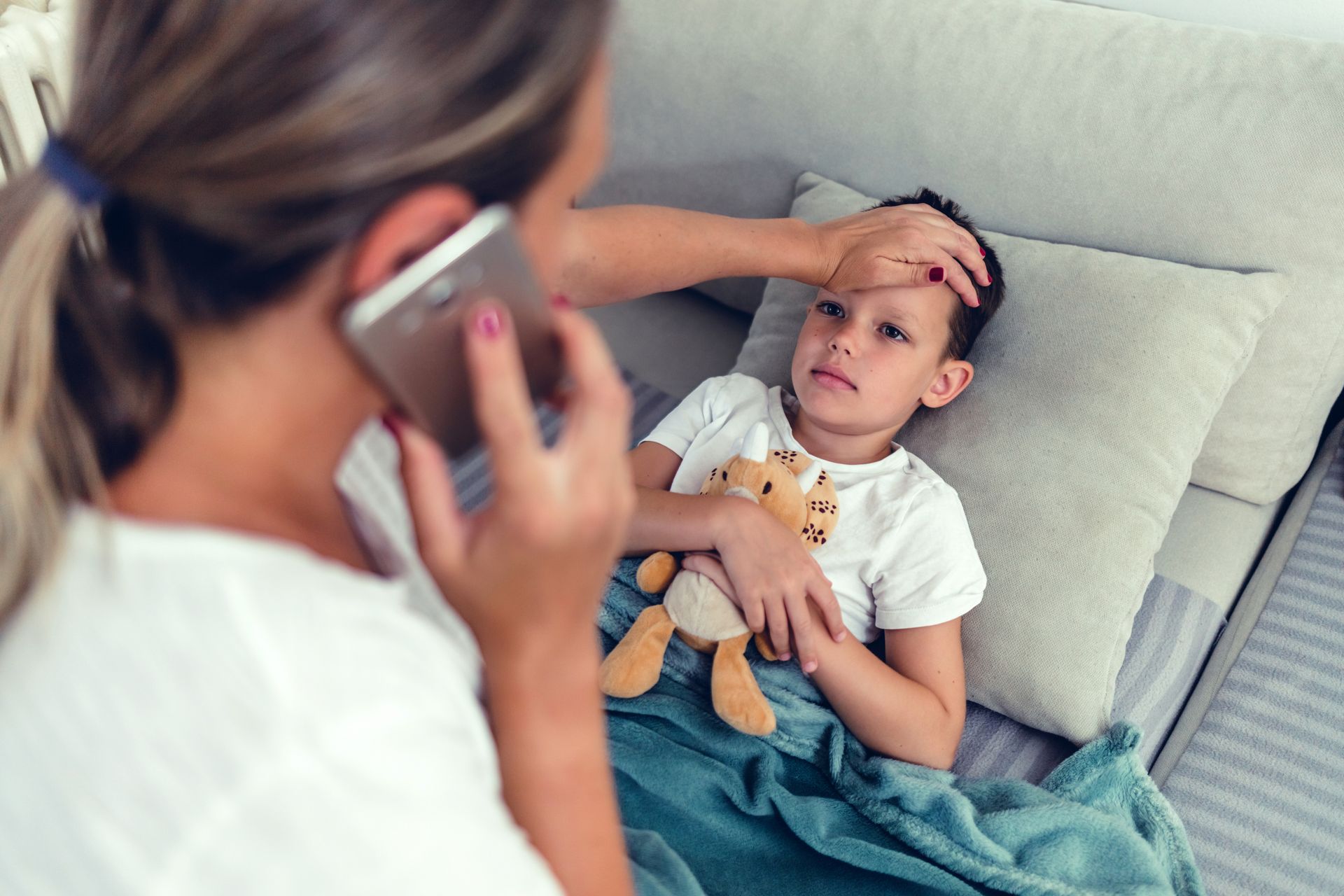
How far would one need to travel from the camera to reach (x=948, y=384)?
4.30 ft

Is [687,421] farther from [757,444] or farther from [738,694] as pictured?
[738,694]

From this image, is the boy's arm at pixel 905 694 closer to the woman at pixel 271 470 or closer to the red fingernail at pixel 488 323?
the woman at pixel 271 470

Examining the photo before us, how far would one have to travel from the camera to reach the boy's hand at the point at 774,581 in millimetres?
1088

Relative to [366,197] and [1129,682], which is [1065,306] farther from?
[366,197]

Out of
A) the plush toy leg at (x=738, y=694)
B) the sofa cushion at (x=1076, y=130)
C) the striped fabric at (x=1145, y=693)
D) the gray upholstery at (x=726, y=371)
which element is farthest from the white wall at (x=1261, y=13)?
the plush toy leg at (x=738, y=694)

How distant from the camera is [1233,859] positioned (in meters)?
1.06

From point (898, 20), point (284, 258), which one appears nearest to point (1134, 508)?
point (898, 20)

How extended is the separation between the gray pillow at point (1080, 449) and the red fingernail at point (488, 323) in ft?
2.72

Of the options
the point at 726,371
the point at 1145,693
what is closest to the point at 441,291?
the point at 1145,693

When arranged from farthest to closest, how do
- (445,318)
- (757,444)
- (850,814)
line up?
(757,444) < (850,814) < (445,318)

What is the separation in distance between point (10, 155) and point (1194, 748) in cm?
226

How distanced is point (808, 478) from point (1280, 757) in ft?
2.02

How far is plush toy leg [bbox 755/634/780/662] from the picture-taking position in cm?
115

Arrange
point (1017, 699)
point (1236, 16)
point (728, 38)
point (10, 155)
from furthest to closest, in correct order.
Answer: point (10, 155), point (728, 38), point (1236, 16), point (1017, 699)
